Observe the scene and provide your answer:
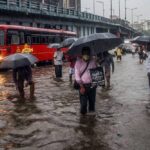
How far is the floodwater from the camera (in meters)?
7.02

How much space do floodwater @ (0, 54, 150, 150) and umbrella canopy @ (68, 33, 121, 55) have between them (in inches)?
59.2

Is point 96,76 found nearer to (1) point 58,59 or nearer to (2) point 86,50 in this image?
(2) point 86,50

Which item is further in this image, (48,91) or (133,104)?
(48,91)

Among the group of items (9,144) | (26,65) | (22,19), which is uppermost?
(22,19)

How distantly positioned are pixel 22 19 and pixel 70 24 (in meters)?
17.1

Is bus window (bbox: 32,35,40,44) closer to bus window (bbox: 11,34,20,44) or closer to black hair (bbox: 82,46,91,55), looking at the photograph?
bus window (bbox: 11,34,20,44)

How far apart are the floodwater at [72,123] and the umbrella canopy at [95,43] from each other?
1.50 metres

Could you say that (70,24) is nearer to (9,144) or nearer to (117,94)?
(117,94)

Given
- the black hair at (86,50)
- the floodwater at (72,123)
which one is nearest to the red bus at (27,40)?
the floodwater at (72,123)

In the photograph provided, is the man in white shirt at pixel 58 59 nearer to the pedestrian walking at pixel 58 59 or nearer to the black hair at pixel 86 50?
the pedestrian walking at pixel 58 59

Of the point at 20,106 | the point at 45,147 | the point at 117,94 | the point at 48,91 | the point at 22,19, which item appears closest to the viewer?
the point at 45,147

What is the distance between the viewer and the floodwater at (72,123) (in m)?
7.02

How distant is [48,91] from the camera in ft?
46.4

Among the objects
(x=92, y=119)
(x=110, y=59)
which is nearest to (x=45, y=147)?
(x=92, y=119)
